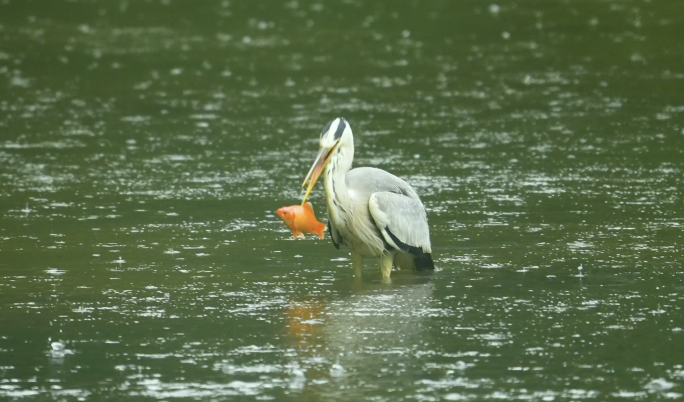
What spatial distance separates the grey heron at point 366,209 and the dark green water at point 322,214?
0.22 m

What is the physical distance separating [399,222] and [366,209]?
25 centimetres

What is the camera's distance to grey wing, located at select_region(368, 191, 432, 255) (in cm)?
911

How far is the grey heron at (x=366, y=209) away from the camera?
9008mm

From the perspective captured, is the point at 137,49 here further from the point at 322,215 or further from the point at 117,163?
the point at 322,215

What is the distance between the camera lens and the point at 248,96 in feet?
62.4

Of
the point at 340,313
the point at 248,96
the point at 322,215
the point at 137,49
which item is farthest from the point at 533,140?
the point at 137,49

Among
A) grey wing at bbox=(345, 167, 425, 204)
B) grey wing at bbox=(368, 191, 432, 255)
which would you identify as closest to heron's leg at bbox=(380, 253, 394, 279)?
grey wing at bbox=(368, 191, 432, 255)

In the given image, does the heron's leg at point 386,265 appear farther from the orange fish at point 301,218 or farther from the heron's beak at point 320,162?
the heron's beak at point 320,162

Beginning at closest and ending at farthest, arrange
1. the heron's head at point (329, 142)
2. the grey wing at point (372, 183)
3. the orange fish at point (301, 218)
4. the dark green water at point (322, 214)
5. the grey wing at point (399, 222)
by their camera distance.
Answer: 1. the dark green water at point (322, 214)
2. the heron's head at point (329, 142)
3. the grey wing at point (399, 222)
4. the grey wing at point (372, 183)
5. the orange fish at point (301, 218)

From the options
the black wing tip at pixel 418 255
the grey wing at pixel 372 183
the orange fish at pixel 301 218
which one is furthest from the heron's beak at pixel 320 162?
the black wing tip at pixel 418 255

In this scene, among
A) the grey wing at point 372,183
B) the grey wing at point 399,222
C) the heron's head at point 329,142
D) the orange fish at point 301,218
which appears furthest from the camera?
the orange fish at point 301,218

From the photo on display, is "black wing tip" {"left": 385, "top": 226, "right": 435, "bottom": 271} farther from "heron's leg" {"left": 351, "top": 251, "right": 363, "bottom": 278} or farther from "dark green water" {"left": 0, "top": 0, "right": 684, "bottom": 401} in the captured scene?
"heron's leg" {"left": 351, "top": 251, "right": 363, "bottom": 278}

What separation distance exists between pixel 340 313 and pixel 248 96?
36.5ft

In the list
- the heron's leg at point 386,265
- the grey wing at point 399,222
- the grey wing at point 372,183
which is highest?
the grey wing at point 372,183
